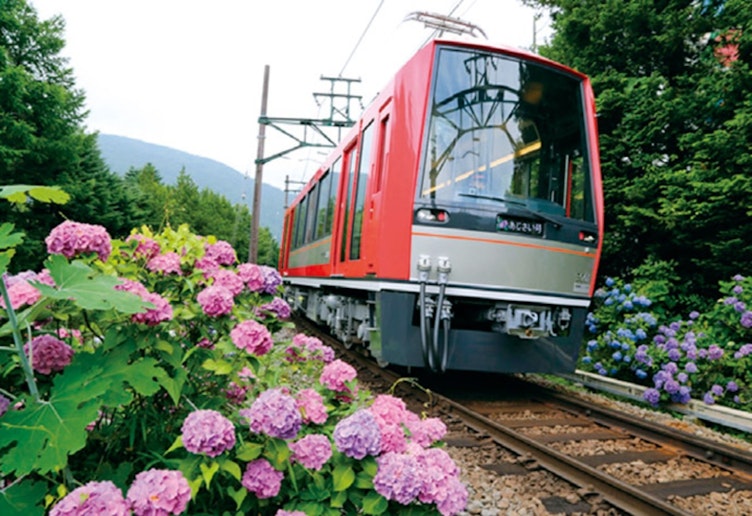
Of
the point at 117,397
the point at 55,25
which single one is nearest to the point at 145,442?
the point at 117,397

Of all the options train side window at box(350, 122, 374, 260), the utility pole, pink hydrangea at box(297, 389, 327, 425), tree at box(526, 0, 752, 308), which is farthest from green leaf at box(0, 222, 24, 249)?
the utility pole

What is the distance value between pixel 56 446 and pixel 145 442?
0.60 m

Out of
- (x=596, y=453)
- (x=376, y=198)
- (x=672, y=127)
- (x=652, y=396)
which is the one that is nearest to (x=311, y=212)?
(x=376, y=198)

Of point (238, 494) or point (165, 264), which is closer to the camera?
point (238, 494)

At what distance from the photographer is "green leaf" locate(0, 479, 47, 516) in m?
1.29

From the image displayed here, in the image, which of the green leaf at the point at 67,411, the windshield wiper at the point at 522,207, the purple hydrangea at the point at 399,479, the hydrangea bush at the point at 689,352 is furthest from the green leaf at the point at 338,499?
the hydrangea bush at the point at 689,352

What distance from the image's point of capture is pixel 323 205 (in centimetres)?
905

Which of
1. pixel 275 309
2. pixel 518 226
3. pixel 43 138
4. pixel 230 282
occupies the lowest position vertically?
pixel 275 309

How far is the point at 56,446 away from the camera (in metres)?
1.21

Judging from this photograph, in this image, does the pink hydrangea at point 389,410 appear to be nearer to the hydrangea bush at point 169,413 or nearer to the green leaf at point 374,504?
the hydrangea bush at point 169,413

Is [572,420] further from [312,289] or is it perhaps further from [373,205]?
[312,289]

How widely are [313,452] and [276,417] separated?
18 centimetres

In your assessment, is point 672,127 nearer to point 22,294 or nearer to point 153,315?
point 153,315

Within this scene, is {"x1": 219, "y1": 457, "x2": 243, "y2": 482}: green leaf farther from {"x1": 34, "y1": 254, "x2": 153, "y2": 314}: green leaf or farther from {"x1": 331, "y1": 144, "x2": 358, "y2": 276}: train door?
{"x1": 331, "y1": 144, "x2": 358, "y2": 276}: train door
